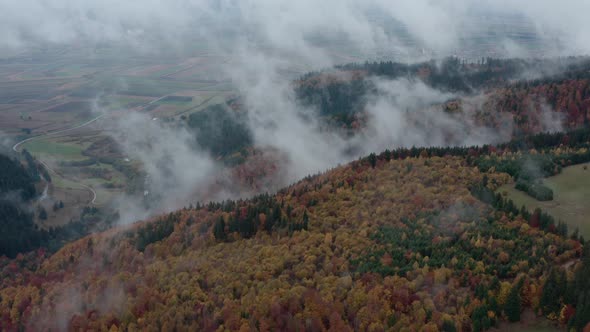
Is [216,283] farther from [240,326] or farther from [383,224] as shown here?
[383,224]

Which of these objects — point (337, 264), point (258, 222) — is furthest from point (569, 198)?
point (258, 222)

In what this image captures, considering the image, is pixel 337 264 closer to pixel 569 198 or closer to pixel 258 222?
pixel 258 222

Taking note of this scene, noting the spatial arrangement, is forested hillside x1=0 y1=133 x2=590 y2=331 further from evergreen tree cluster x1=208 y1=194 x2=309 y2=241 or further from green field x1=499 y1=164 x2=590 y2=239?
green field x1=499 y1=164 x2=590 y2=239

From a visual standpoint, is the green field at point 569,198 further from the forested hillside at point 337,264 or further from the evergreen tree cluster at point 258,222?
the evergreen tree cluster at point 258,222

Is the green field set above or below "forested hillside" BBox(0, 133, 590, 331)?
above

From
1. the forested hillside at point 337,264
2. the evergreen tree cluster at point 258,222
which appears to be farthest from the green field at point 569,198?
the evergreen tree cluster at point 258,222

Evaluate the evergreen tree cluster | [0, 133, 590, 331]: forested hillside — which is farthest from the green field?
the evergreen tree cluster
